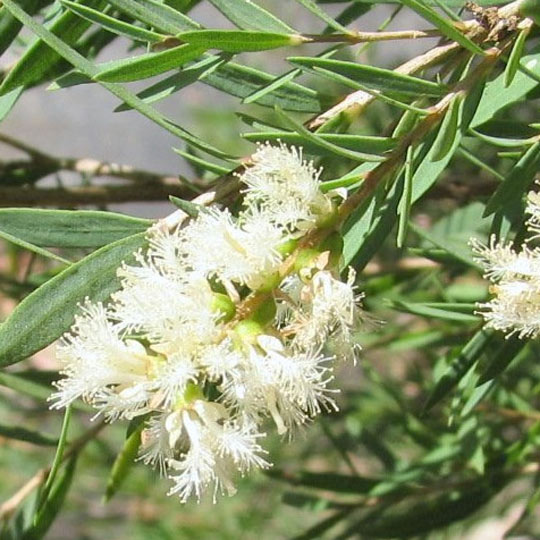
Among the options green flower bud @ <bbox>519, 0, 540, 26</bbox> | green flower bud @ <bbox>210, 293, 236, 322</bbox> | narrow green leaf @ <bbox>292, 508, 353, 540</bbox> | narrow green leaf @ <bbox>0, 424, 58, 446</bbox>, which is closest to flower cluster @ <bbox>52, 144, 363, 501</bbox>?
green flower bud @ <bbox>210, 293, 236, 322</bbox>

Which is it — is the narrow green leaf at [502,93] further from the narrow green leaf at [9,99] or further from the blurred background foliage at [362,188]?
the narrow green leaf at [9,99]

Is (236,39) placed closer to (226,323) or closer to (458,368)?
(226,323)

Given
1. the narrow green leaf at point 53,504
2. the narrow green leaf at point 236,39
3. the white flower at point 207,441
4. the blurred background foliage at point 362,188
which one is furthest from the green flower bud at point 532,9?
the narrow green leaf at point 53,504

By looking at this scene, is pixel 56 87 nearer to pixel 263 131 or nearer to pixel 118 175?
pixel 263 131

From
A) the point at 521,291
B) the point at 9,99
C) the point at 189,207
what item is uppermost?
the point at 9,99

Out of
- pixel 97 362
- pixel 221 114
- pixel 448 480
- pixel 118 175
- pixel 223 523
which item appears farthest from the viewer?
pixel 221 114

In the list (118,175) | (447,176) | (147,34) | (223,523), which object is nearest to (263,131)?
(147,34)

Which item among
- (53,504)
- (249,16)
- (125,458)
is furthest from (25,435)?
(249,16)
